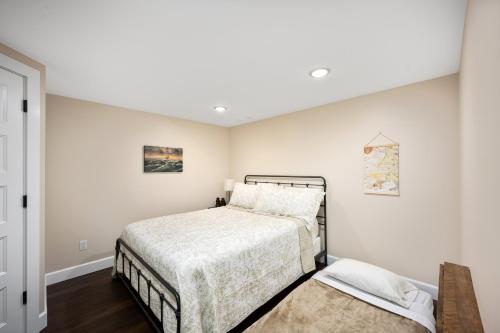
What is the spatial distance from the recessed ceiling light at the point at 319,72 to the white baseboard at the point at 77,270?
3672 mm

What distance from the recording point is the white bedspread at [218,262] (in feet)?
5.02

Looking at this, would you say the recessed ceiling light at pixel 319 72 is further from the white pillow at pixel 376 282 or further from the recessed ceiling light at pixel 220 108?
the white pillow at pixel 376 282

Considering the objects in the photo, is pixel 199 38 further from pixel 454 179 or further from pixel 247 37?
pixel 454 179

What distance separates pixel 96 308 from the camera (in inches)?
82.5

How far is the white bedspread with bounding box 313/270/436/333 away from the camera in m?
1.34

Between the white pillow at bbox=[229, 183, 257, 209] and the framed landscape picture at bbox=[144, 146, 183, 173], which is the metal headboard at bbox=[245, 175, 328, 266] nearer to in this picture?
the white pillow at bbox=[229, 183, 257, 209]

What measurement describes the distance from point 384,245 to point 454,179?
1.04 meters

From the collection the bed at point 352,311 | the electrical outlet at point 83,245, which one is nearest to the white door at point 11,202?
the electrical outlet at point 83,245

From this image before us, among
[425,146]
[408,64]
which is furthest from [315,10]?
[425,146]

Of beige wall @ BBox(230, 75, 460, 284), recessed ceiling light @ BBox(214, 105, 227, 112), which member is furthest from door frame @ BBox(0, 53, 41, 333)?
beige wall @ BBox(230, 75, 460, 284)

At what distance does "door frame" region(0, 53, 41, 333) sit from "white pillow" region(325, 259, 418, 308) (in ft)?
8.65

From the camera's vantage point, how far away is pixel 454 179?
2078mm

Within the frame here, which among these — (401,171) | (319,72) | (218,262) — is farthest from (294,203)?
(319,72)

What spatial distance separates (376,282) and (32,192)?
9.89 feet
